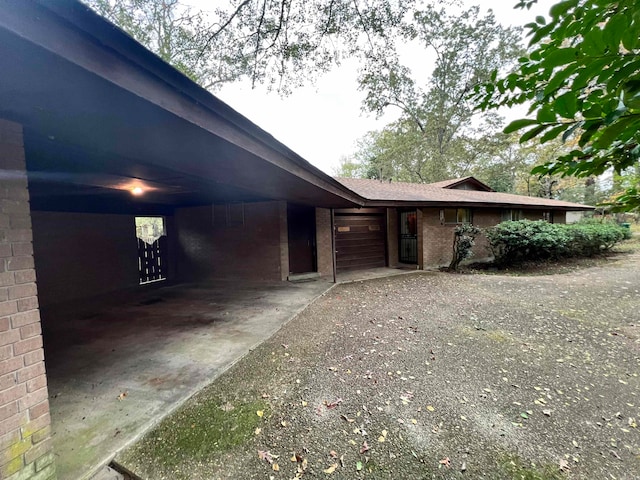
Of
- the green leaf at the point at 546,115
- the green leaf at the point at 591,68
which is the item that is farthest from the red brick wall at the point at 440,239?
the green leaf at the point at 591,68

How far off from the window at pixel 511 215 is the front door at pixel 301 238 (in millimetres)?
8730

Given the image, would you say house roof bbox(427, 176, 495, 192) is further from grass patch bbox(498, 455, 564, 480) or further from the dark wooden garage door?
grass patch bbox(498, 455, 564, 480)

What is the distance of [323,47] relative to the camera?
630cm

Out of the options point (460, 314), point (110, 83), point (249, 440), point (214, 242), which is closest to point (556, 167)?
point (110, 83)

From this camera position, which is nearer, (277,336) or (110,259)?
(277,336)

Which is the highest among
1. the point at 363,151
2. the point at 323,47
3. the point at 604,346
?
the point at 363,151

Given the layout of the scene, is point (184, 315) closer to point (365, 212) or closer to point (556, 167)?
point (556, 167)

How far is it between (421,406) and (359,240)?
26.0ft

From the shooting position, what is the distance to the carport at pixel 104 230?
1.33m

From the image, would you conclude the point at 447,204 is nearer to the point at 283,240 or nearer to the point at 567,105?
the point at 283,240

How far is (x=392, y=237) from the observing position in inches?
430

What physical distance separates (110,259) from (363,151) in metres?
29.9

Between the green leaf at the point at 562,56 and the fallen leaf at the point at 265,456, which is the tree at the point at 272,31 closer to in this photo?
the green leaf at the point at 562,56

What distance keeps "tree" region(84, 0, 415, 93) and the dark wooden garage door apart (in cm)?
466
